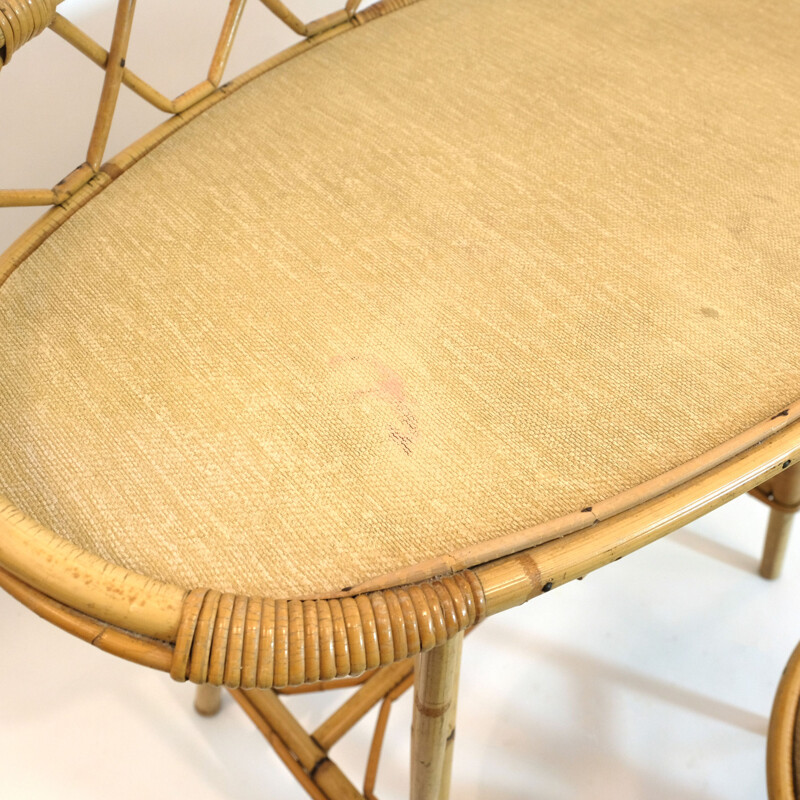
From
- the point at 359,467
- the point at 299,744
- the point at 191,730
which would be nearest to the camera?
the point at 359,467

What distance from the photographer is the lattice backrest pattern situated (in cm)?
53

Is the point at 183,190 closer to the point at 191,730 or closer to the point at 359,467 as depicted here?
the point at 359,467

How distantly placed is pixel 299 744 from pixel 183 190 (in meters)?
0.43

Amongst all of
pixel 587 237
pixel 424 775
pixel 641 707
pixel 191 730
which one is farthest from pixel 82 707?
pixel 587 237

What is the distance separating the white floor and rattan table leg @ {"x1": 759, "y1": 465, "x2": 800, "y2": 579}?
3 centimetres

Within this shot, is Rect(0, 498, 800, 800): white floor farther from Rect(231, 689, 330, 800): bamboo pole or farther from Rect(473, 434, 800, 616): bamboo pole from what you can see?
Rect(473, 434, 800, 616): bamboo pole

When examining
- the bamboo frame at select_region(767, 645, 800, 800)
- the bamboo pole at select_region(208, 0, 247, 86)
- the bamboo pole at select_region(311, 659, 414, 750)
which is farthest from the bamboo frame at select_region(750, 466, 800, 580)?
the bamboo pole at select_region(208, 0, 247, 86)

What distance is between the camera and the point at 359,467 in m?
0.46

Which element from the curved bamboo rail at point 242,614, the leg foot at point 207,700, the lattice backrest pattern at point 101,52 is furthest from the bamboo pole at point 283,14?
the leg foot at point 207,700

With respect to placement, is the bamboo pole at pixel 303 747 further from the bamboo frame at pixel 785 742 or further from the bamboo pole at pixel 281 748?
the bamboo frame at pixel 785 742

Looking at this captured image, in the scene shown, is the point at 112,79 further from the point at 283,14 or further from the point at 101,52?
the point at 283,14

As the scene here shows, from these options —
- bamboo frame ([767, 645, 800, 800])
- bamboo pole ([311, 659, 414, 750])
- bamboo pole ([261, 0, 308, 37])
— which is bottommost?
bamboo pole ([311, 659, 414, 750])

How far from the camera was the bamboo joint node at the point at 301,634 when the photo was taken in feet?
1.23

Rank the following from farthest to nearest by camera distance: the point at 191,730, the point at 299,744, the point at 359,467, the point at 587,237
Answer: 1. the point at 191,730
2. the point at 299,744
3. the point at 587,237
4. the point at 359,467
